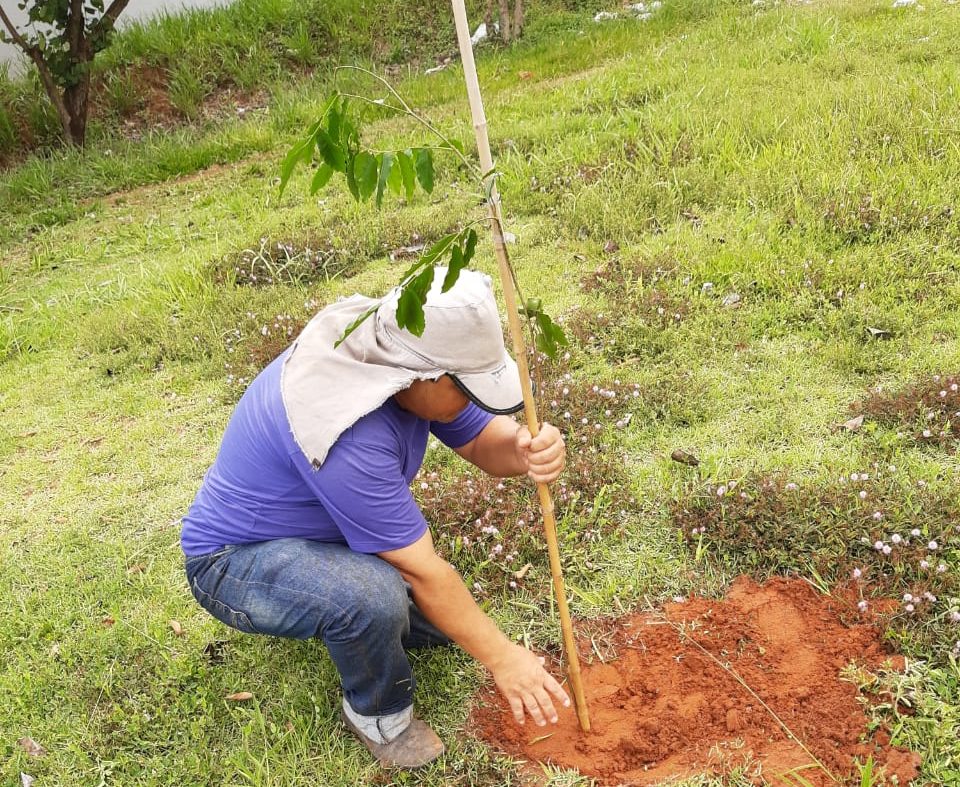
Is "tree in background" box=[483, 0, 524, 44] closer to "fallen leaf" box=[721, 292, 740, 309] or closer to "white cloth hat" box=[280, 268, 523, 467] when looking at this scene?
"fallen leaf" box=[721, 292, 740, 309]

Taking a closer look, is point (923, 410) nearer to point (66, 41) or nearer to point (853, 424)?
point (853, 424)

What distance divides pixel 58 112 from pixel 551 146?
493 centimetres

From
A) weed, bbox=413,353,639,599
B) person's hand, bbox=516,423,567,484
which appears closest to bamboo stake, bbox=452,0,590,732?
person's hand, bbox=516,423,567,484

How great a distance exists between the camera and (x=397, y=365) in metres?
2.07

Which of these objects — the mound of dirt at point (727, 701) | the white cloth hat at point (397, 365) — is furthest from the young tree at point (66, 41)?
the mound of dirt at point (727, 701)

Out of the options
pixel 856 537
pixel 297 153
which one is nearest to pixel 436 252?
pixel 297 153

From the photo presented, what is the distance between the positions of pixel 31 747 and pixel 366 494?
4.92 feet

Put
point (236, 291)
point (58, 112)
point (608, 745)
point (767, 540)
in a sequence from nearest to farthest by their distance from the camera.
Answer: point (608, 745) < point (767, 540) < point (236, 291) < point (58, 112)

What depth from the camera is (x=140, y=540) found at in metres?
3.53

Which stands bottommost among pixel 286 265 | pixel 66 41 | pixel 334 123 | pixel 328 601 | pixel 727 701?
pixel 727 701

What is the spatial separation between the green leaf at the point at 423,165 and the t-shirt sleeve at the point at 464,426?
903mm

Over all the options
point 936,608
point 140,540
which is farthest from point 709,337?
point 140,540

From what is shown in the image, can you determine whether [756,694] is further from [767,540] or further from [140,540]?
[140,540]

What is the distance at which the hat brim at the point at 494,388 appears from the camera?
2082mm
